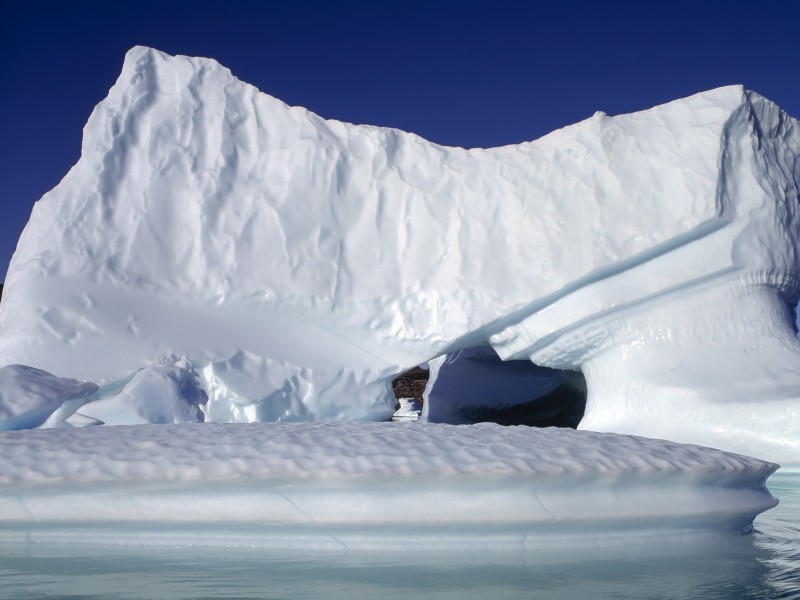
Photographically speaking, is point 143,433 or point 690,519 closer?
point 690,519

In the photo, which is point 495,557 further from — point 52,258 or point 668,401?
point 52,258

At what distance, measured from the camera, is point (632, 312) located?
5723 millimetres

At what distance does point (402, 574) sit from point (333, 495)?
336 millimetres

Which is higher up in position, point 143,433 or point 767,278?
point 767,278

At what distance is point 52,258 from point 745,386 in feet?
17.2

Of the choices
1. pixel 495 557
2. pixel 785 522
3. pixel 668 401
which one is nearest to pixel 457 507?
pixel 495 557

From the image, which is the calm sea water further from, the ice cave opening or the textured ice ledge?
the ice cave opening

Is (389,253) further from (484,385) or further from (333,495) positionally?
(333,495)

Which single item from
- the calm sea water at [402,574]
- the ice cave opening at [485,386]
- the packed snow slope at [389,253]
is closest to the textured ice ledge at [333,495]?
the calm sea water at [402,574]

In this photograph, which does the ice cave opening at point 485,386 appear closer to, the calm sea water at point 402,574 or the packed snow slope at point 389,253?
the packed snow slope at point 389,253

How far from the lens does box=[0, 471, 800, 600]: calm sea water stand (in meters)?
1.79

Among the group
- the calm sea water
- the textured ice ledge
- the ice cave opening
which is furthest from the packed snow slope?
the calm sea water

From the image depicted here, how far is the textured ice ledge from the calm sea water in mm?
69

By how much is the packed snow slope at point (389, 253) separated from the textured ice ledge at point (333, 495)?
2999 mm
